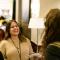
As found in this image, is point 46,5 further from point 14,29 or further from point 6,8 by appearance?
point 6,8

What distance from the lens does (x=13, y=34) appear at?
11.0 ft

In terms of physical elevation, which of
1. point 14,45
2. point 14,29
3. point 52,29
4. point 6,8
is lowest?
point 14,45

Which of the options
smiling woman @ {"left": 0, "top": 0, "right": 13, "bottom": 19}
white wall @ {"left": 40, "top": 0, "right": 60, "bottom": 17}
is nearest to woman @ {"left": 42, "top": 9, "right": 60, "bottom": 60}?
white wall @ {"left": 40, "top": 0, "right": 60, "bottom": 17}

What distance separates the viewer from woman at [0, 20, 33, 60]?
323cm

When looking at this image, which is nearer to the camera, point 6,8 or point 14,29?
point 14,29

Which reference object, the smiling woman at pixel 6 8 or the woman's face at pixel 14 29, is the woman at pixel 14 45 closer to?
the woman's face at pixel 14 29

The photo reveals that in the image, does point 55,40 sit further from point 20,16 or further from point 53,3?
point 20,16

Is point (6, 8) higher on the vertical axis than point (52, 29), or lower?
higher

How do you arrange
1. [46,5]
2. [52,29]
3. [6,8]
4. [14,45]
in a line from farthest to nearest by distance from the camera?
[6,8] → [46,5] → [14,45] → [52,29]

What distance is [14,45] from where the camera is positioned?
332cm

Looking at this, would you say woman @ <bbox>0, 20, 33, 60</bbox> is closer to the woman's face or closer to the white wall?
the woman's face

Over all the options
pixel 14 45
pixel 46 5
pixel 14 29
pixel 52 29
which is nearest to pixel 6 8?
pixel 46 5

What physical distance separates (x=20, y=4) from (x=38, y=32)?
1520 millimetres

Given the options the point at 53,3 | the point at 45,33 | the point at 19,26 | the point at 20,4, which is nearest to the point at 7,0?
the point at 20,4
